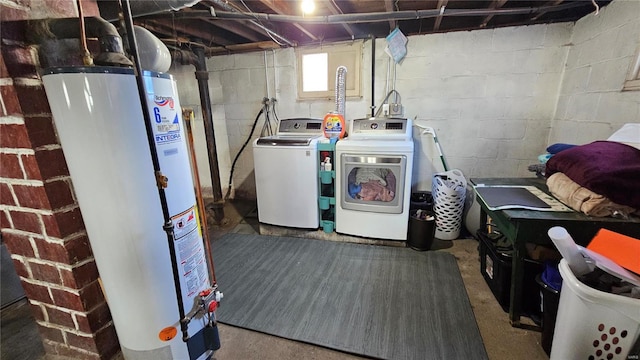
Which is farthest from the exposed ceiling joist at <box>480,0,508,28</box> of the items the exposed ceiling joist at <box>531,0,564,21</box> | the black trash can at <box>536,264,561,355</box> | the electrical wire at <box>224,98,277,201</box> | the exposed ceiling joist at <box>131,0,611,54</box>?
the electrical wire at <box>224,98,277,201</box>

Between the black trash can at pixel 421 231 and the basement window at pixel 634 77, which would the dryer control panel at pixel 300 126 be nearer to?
the black trash can at pixel 421 231

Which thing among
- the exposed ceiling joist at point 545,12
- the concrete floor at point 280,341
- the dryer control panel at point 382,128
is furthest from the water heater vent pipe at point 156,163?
the exposed ceiling joist at point 545,12

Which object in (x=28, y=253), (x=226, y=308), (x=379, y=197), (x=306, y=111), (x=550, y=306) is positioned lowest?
(x=226, y=308)

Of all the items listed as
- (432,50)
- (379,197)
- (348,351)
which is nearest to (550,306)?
(348,351)

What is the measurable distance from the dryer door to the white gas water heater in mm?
1540

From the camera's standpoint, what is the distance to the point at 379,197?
8.13ft

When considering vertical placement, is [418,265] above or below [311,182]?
below

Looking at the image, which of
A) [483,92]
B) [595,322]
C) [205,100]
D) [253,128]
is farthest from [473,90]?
[205,100]

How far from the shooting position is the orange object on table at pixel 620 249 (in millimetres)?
911

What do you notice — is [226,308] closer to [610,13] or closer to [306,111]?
[306,111]

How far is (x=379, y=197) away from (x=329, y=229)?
23.3 inches

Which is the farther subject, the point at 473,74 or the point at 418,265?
the point at 473,74

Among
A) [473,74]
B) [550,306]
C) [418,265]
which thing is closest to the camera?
[550,306]

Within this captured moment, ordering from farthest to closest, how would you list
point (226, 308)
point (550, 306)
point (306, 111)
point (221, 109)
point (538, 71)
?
point (221, 109) < point (306, 111) < point (538, 71) < point (226, 308) < point (550, 306)
